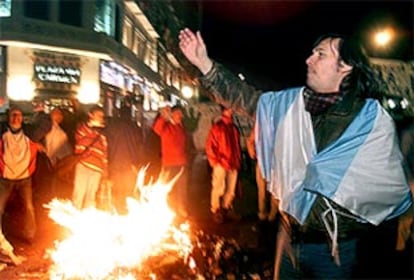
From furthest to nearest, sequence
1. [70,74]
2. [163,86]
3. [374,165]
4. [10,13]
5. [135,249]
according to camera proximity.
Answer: [70,74] → [10,13] → [163,86] → [135,249] → [374,165]

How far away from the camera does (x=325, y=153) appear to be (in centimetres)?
232

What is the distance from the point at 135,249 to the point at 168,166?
283 cm

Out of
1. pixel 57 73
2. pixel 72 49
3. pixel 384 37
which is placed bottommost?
pixel 57 73

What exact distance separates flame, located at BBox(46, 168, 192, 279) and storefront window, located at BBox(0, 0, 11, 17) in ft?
27.3

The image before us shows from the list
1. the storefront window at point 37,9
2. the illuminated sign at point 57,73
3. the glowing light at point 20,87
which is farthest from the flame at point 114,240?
the storefront window at point 37,9

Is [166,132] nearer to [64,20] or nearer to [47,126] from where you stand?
[47,126]

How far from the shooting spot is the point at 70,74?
58.2ft

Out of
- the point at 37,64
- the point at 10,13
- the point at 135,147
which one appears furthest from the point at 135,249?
the point at 37,64

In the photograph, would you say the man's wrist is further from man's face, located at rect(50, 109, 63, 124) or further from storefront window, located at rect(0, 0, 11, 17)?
storefront window, located at rect(0, 0, 11, 17)

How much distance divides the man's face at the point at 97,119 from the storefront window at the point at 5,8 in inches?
262

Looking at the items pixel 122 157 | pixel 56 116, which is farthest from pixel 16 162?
pixel 56 116

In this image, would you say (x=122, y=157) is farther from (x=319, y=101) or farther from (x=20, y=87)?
(x=20, y=87)

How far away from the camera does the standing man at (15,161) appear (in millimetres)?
6695

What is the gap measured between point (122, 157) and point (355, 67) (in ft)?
19.7
